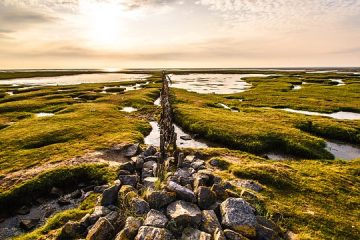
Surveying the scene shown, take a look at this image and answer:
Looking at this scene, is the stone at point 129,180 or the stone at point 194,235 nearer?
the stone at point 194,235

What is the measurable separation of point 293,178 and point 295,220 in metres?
5.68

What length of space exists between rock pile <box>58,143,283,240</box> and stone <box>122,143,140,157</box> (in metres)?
9.94

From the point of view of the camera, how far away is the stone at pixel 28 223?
13.9 m

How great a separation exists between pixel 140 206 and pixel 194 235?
2485mm

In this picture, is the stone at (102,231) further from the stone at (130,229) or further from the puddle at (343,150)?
the puddle at (343,150)

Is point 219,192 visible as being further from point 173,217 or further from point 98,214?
point 98,214

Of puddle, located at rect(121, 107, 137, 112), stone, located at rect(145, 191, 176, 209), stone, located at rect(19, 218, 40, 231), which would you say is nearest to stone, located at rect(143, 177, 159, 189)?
stone, located at rect(145, 191, 176, 209)

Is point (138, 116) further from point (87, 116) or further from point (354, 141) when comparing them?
point (354, 141)

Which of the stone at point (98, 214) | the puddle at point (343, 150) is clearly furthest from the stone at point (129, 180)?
the puddle at point (343, 150)

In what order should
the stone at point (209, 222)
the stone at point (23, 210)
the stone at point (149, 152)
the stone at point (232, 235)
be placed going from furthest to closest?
the stone at point (149, 152), the stone at point (23, 210), the stone at point (209, 222), the stone at point (232, 235)

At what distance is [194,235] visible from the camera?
31.4ft

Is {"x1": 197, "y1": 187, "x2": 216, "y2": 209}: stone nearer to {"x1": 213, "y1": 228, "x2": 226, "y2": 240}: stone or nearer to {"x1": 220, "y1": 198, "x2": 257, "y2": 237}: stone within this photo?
→ {"x1": 220, "y1": 198, "x2": 257, "y2": 237}: stone

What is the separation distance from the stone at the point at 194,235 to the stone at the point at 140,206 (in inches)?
71.7

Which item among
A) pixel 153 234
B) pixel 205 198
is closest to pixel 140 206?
pixel 153 234
